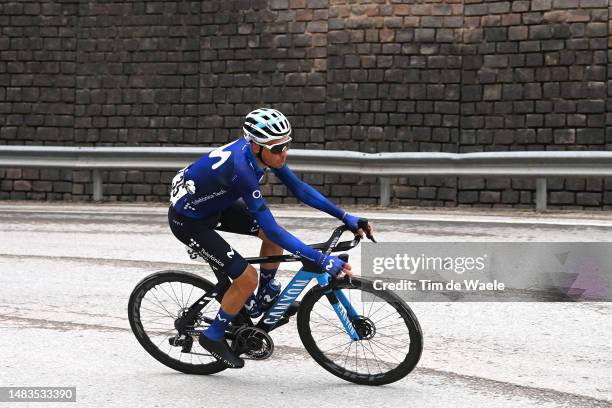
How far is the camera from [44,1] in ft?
68.1

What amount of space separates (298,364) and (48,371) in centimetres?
156

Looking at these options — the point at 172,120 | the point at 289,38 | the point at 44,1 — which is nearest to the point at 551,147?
the point at 289,38

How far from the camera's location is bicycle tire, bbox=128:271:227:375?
6.73 m

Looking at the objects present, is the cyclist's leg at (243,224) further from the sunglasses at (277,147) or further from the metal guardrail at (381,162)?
the metal guardrail at (381,162)

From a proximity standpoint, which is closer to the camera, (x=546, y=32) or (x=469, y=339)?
(x=469, y=339)

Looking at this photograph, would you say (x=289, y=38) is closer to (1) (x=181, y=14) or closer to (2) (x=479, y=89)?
(1) (x=181, y=14)

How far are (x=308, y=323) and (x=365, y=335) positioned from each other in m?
0.35

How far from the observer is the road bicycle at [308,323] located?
6.21m

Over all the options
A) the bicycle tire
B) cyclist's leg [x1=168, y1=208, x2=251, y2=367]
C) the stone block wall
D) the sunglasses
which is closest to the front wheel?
cyclist's leg [x1=168, y1=208, x2=251, y2=367]

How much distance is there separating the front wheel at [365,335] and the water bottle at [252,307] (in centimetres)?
28

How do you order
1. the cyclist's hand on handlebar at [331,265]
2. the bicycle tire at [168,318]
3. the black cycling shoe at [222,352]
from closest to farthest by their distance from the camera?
1. the cyclist's hand on handlebar at [331,265]
2. the black cycling shoe at [222,352]
3. the bicycle tire at [168,318]

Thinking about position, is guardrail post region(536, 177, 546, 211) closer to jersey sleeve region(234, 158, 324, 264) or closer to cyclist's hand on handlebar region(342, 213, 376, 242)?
cyclist's hand on handlebar region(342, 213, 376, 242)

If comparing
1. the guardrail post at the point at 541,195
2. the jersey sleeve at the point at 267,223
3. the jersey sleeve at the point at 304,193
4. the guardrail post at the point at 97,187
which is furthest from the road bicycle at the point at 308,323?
the guardrail post at the point at 97,187

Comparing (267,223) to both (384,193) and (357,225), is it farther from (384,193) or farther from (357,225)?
(384,193)
